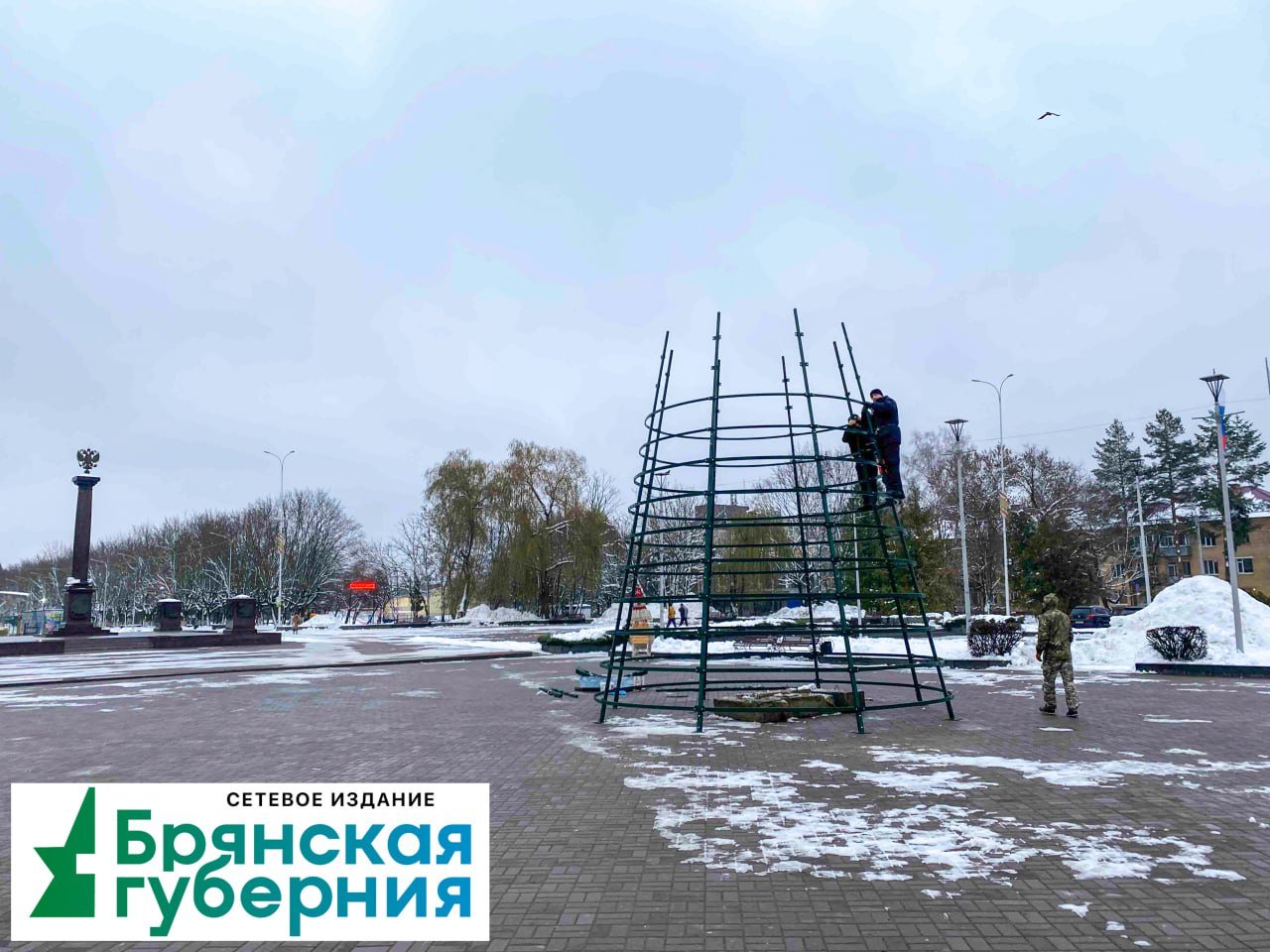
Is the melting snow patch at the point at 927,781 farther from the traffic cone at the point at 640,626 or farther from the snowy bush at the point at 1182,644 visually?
the snowy bush at the point at 1182,644

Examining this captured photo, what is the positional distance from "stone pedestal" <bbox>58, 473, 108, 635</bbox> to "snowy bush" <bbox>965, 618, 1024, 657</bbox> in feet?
116

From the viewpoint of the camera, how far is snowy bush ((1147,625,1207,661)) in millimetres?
18547

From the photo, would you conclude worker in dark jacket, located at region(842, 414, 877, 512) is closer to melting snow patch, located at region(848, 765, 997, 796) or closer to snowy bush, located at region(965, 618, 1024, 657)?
melting snow patch, located at region(848, 765, 997, 796)

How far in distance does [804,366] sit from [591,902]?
7.74 m

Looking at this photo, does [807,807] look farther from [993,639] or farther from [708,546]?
[993,639]

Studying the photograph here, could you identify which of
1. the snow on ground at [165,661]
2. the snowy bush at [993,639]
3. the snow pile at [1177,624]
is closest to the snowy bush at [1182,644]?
the snow pile at [1177,624]

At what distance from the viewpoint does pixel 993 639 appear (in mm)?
21516

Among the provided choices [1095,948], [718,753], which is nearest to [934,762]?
[718,753]

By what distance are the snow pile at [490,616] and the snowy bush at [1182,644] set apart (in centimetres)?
4300

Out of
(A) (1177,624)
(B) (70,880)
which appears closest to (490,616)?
(A) (1177,624)

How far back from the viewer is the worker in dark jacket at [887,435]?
10.5 m

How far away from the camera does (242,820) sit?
16.4ft

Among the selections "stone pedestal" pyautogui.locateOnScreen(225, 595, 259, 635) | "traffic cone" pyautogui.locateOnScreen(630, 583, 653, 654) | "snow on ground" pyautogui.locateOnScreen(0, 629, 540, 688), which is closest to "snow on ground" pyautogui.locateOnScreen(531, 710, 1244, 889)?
"traffic cone" pyautogui.locateOnScreen(630, 583, 653, 654)

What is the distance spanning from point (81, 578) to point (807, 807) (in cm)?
4335
